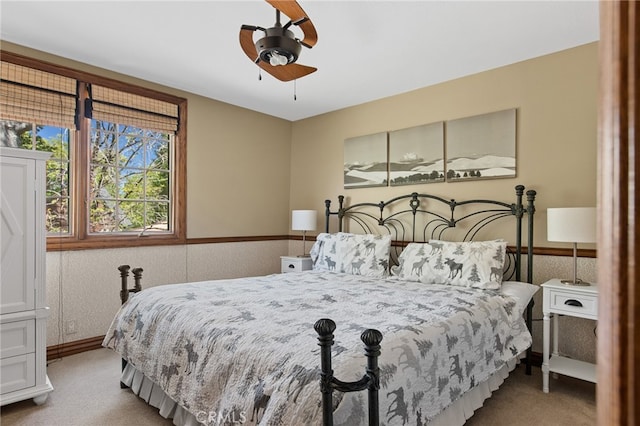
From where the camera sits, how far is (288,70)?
8.20ft

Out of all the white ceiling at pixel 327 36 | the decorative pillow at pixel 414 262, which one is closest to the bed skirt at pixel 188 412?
the decorative pillow at pixel 414 262

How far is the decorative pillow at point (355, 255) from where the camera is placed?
351 centimetres

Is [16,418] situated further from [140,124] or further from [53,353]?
[140,124]

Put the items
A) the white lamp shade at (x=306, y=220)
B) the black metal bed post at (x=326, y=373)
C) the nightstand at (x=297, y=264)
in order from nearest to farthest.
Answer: the black metal bed post at (x=326, y=373)
the nightstand at (x=297, y=264)
the white lamp shade at (x=306, y=220)

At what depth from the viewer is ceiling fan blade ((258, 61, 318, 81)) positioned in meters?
2.39

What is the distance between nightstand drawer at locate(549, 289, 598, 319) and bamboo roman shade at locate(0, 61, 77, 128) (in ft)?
13.9

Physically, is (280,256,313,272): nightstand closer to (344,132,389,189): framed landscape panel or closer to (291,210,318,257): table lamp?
(291,210,318,257): table lamp

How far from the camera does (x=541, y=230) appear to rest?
3113mm

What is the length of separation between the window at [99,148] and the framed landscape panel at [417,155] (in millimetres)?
2354

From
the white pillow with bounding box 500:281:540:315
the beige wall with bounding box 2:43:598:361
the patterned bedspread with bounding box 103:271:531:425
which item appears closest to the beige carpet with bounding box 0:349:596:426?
the patterned bedspread with bounding box 103:271:531:425

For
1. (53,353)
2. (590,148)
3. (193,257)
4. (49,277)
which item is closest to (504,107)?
(590,148)

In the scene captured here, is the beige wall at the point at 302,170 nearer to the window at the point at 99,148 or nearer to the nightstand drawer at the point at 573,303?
the window at the point at 99,148

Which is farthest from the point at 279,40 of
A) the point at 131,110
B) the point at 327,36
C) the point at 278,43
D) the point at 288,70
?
the point at 131,110

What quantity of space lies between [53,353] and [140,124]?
225 centimetres
